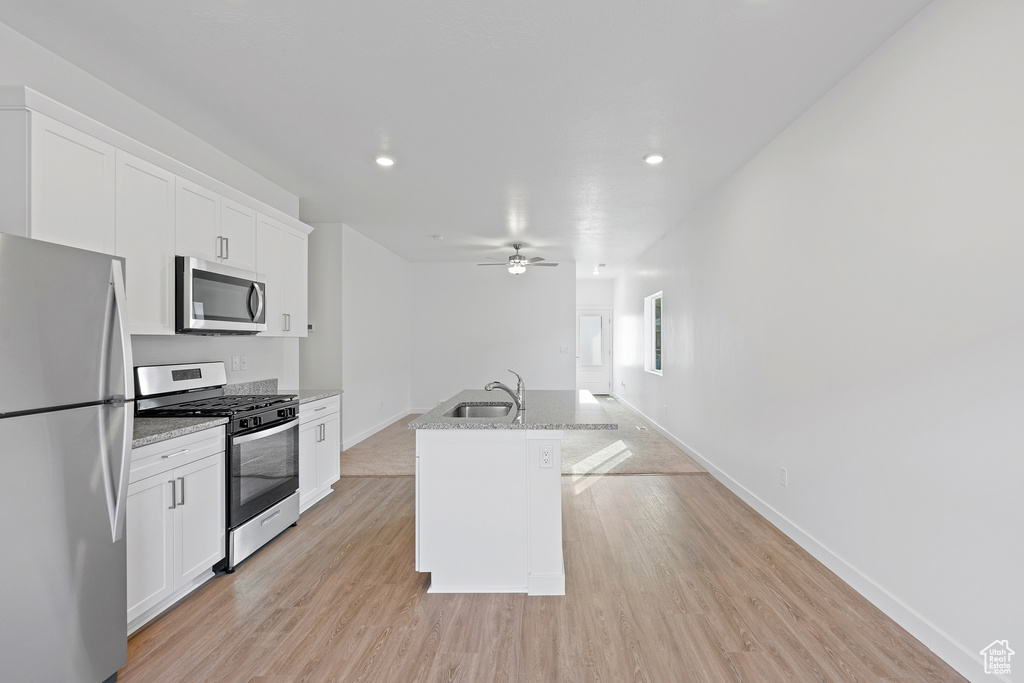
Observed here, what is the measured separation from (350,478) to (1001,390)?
467 centimetres

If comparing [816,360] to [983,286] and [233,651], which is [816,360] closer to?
[983,286]

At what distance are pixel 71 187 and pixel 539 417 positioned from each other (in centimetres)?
253

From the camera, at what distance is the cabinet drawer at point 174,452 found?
2.14 m

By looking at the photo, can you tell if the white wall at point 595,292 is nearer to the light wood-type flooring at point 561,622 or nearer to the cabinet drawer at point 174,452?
the light wood-type flooring at point 561,622

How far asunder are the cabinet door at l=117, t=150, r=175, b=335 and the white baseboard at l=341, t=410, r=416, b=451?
3.21 metres

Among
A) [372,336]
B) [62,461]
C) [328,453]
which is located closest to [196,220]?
[62,461]

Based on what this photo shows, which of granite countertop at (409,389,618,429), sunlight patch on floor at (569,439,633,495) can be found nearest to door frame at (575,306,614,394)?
sunlight patch on floor at (569,439,633,495)

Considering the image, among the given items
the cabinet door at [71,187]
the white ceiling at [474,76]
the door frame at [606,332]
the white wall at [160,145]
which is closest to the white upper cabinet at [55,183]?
the cabinet door at [71,187]

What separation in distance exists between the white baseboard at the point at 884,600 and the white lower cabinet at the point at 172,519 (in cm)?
355

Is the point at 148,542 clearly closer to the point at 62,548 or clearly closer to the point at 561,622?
the point at 62,548

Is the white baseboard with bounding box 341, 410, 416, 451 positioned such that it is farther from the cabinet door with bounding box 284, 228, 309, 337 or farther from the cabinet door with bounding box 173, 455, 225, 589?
the cabinet door with bounding box 173, 455, 225, 589

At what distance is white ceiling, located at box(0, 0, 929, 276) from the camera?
6.76ft

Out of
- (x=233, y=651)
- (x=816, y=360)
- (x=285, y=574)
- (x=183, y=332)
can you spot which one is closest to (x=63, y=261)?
(x=183, y=332)

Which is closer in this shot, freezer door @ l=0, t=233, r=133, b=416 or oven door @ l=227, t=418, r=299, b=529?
freezer door @ l=0, t=233, r=133, b=416
